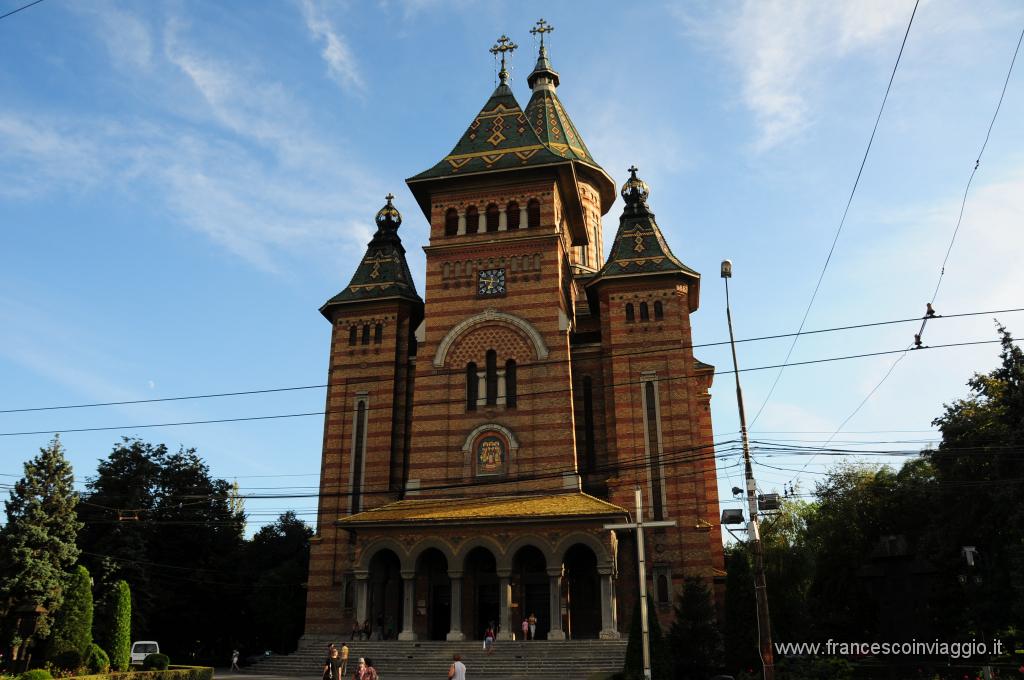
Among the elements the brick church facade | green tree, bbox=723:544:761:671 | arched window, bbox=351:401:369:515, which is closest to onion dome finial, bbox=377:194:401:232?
the brick church facade

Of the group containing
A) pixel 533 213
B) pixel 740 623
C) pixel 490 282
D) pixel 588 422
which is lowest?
pixel 740 623

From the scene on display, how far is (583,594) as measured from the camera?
3275cm

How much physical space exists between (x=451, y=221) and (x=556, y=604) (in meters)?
18.7

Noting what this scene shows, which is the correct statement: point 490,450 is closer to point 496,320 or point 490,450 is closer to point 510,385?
point 510,385

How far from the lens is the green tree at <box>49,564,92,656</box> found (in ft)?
82.4

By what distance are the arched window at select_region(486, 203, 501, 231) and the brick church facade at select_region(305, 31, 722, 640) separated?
0.06m

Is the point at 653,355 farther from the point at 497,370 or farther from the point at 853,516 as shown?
the point at 853,516

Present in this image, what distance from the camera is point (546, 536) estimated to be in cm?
3041

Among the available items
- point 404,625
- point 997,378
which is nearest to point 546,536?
point 404,625

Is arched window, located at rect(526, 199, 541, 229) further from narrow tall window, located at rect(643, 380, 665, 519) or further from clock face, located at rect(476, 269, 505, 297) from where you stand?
narrow tall window, located at rect(643, 380, 665, 519)

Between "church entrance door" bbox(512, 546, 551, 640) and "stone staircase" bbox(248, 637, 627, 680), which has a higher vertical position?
"church entrance door" bbox(512, 546, 551, 640)

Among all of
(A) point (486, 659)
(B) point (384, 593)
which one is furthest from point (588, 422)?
(A) point (486, 659)

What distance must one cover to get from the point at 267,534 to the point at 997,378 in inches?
1766

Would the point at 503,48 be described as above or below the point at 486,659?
above
